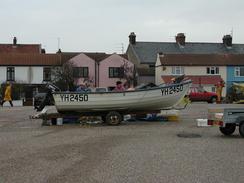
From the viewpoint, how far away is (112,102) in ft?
64.6

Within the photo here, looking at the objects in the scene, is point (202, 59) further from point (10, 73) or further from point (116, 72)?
point (10, 73)

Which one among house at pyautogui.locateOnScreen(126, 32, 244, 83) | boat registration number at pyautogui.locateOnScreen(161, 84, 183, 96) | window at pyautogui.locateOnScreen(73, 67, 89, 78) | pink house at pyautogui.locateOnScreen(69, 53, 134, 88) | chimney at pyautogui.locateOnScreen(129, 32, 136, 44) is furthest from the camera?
chimney at pyautogui.locateOnScreen(129, 32, 136, 44)

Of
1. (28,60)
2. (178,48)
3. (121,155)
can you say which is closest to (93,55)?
(28,60)

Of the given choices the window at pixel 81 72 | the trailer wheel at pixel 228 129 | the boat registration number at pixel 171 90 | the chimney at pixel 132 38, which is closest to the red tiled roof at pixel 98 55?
the window at pixel 81 72

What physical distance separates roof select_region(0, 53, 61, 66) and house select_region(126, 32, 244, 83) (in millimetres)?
13756

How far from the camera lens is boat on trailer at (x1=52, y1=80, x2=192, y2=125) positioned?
64.4 ft

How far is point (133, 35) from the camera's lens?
263 ft

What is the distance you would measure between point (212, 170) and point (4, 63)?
61.2m

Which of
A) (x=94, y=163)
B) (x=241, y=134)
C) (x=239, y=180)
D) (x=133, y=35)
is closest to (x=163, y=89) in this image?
(x=241, y=134)

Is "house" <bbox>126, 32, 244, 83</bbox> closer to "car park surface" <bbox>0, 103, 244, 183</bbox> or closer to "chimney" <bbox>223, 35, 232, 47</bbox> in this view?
"chimney" <bbox>223, 35, 232, 47</bbox>

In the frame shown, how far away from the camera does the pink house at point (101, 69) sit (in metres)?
69.9

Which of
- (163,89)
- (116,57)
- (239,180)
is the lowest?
(239,180)

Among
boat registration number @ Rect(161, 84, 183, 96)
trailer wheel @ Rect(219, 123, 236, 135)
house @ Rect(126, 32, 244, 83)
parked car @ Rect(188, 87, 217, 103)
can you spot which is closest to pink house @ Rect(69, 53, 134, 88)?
house @ Rect(126, 32, 244, 83)

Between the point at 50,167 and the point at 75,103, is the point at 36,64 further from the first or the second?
the point at 50,167
